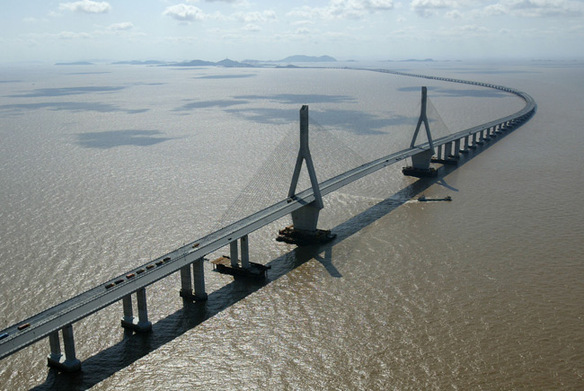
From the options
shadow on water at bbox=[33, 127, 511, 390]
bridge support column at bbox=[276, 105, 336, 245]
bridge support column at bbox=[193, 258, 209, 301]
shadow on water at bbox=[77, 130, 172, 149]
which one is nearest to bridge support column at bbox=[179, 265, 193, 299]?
bridge support column at bbox=[193, 258, 209, 301]

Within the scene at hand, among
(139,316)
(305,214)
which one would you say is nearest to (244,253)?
(305,214)

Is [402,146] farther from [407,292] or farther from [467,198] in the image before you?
[407,292]

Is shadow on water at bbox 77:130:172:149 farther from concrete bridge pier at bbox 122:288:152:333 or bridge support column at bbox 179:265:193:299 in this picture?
concrete bridge pier at bbox 122:288:152:333

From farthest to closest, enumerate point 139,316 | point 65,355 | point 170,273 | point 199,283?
1. point 199,283
2. point 170,273
3. point 139,316
4. point 65,355

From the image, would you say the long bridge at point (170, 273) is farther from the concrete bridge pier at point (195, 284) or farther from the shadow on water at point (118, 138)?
the shadow on water at point (118, 138)

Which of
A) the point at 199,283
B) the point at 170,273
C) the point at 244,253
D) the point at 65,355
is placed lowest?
the point at 65,355

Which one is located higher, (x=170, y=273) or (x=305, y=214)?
(x=170, y=273)

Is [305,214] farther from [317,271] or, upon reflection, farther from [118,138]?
[118,138]
